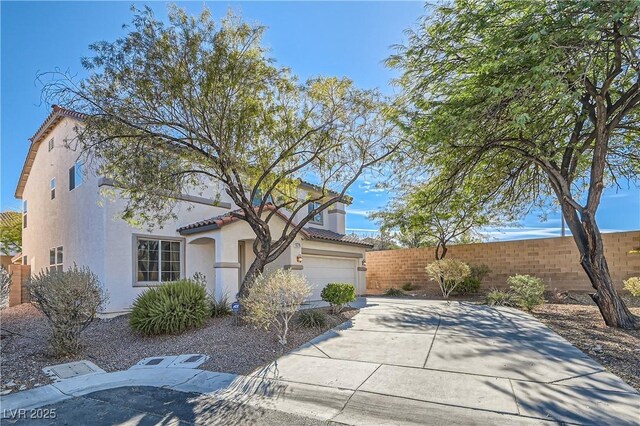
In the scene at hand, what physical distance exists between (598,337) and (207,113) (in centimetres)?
1012

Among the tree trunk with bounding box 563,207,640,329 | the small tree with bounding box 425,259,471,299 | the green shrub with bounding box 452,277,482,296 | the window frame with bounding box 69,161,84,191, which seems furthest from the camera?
the green shrub with bounding box 452,277,482,296

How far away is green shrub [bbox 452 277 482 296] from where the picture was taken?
16.2 meters

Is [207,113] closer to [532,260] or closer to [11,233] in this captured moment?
[532,260]

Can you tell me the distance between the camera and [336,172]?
1127 cm

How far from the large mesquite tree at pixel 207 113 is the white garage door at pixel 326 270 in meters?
4.69

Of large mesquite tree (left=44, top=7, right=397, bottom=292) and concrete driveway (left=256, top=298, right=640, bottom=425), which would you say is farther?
large mesquite tree (left=44, top=7, right=397, bottom=292)

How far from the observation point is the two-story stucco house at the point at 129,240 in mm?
11906

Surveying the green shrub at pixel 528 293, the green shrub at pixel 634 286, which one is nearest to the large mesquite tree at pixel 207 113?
the green shrub at pixel 528 293

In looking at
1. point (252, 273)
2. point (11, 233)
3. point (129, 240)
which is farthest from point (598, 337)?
point (11, 233)

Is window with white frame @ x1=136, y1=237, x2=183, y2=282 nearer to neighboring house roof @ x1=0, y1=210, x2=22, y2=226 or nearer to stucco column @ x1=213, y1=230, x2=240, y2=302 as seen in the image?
stucco column @ x1=213, y1=230, x2=240, y2=302

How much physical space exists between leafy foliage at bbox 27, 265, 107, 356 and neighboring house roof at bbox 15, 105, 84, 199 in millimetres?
7895

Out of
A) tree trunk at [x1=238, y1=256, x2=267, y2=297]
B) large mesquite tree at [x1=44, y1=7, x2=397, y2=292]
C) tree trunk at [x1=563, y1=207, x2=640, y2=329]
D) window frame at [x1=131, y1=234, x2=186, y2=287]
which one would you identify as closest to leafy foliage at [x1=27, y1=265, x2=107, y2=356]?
large mesquite tree at [x1=44, y1=7, x2=397, y2=292]

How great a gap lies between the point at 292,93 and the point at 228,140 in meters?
2.21

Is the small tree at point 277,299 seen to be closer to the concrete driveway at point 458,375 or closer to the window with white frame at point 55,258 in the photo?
the concrete driveway at point 458,375
